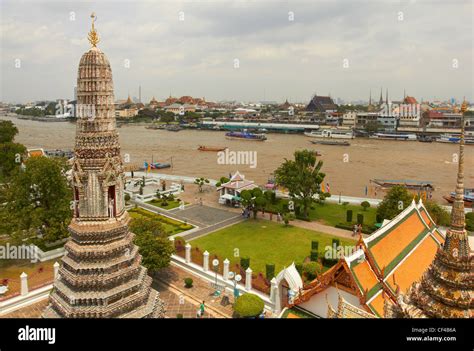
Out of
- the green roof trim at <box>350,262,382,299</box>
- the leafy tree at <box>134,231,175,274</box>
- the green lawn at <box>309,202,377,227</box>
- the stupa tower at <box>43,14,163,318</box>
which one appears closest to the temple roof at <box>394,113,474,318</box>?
the green roof trim at <box>350,262,382,299</box>

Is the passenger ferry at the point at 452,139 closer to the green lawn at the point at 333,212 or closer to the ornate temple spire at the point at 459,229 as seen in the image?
the green lawn at the point at 333,212

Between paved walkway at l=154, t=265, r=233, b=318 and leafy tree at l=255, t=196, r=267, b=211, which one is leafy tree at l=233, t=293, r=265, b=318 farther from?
leafy tree at l=255, t=196, r=267, b=211

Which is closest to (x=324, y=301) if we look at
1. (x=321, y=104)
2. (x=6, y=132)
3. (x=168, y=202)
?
(x=168, y=202)

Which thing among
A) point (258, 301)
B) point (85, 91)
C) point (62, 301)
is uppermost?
point (85, 91)
